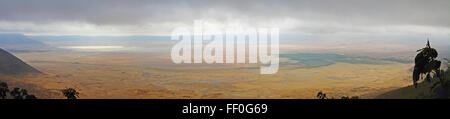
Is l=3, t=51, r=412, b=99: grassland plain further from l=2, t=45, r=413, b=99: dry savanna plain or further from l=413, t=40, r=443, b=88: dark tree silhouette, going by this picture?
l=413, t=40, r=443, b=88: dark tree silhouette

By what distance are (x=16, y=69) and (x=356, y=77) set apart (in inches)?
3622

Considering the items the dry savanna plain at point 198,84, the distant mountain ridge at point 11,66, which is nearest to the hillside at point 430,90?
the dry savanna plain at point 198,84

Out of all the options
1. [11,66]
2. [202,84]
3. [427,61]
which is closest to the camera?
[427,61]

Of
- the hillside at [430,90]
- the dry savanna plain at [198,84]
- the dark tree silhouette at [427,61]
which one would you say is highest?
the dark tree silhouette at [427,61]

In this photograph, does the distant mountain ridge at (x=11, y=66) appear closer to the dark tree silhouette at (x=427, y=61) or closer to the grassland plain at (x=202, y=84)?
the grassland plain at (x=202, y=84)

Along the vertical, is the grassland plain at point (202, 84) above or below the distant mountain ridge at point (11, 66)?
below

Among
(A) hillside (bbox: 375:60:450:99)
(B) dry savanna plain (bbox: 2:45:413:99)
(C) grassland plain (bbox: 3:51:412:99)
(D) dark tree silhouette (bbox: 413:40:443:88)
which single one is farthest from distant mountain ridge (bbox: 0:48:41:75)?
(D) dark tree silhouette (bbox: 413:40:443:88)

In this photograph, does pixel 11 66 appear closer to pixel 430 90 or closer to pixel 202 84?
pixel 202 84

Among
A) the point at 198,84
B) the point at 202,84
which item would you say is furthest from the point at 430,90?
the point at 198,84

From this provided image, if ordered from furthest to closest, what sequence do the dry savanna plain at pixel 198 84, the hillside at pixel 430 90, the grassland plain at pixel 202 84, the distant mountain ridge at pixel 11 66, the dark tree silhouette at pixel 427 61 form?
the distant mountain ridge at pixel 11 66, the grassland plain at pixel 202 84, the dry savanna plain at pixel 198 84, the hillside at pixel 430 90, the dark tree silhouette at pixel 427 61

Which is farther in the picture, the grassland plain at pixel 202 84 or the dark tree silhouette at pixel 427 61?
the grassland plain at pixel 202 84

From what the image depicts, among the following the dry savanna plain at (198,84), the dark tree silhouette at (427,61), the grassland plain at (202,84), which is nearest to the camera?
the dark tree silhouette at (427,61)

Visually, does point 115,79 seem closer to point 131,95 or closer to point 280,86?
point 131,95
